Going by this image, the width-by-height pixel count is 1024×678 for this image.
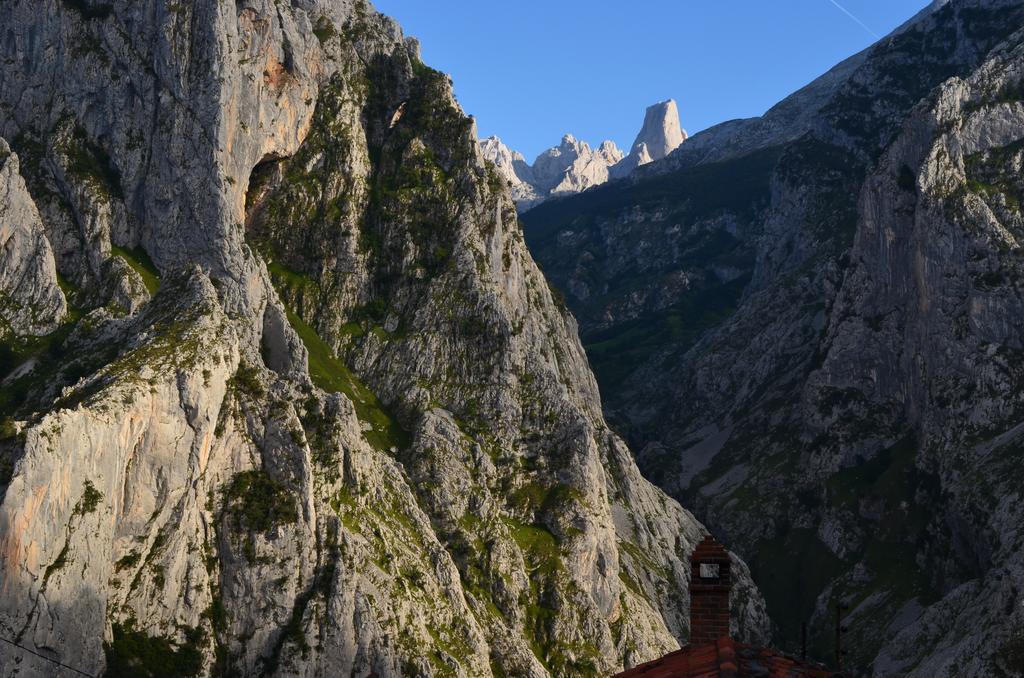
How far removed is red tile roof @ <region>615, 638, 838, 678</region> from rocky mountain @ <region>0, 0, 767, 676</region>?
7380 cm

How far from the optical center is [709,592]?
41531 mm

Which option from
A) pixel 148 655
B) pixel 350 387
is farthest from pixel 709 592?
pixel 350 387

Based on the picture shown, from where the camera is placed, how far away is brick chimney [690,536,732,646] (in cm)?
4119

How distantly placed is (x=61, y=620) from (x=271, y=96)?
100 meters

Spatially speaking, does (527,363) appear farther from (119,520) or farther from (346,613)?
(119,520)

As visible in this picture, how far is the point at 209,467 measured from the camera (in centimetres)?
12888

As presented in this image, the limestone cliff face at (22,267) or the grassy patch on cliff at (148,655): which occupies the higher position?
the limestone cliff face at (22,267)

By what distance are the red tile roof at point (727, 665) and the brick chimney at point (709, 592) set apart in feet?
2.94

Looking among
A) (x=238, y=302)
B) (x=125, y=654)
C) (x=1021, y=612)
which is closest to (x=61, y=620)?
(x=125, y=654)

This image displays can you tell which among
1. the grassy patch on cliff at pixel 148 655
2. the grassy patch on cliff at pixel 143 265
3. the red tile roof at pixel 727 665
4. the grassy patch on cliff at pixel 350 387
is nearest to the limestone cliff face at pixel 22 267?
the grassy patch on cliff at pixel 143 265

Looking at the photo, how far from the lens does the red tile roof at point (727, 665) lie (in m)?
37.1

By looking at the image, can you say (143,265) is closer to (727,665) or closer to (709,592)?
(709,592)

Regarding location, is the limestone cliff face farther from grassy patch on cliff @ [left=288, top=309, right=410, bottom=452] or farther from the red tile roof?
the red tile roof

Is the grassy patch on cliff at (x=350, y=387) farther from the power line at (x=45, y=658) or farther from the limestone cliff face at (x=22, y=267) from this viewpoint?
the power line at (x=45, y=658)
